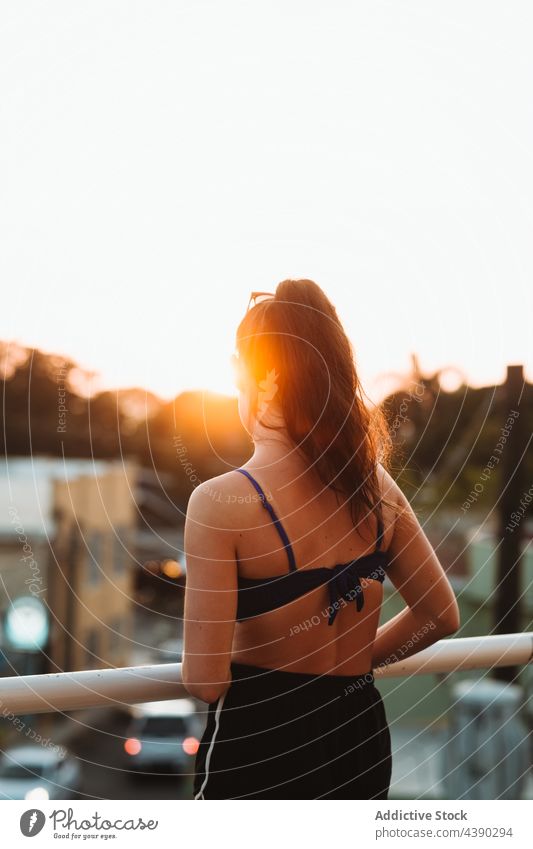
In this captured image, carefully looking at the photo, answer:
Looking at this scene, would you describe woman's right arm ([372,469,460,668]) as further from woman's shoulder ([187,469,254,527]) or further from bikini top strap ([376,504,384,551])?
woman's shoulder ([187,469,254,527])

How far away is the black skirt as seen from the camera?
5.24 ft

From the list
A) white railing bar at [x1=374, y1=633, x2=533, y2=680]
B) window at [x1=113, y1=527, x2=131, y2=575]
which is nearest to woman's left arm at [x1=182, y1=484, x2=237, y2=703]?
white railing bar at [x1=374, y1=633, x2=533, y2=680]

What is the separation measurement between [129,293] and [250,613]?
4.80ft

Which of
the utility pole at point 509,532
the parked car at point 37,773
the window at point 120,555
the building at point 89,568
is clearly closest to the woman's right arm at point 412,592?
the utility pole at point 509,532

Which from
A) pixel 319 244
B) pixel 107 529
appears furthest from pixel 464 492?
pixel 319 244

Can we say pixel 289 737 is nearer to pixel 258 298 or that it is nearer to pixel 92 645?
pixel 258 298

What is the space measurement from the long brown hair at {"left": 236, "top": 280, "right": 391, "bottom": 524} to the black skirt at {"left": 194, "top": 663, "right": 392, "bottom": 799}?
33 centimetres

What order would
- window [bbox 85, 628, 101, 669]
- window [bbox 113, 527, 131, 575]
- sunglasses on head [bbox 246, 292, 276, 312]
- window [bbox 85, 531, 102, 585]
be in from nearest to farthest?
sunglasses on head [bbox 246, 292, 276, 312], window [bbox 85, 531, 102, 585], window [bbox 85, 628, 101, 669], window [bbox 113, 527, 131, 575]

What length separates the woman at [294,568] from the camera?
1.49 metres

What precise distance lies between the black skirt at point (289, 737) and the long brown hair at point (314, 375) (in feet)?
1.09

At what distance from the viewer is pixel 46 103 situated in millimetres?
2631

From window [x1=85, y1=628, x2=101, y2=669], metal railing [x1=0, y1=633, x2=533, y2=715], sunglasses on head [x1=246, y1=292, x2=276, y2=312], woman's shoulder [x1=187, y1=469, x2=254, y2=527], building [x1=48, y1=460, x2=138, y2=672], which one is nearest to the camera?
woman's shoulder [x1=187, y1=469, x2=254, y2=527]

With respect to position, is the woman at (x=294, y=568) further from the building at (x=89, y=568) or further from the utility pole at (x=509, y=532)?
the building at (x=89, y=568)

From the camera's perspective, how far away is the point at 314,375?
162cm
